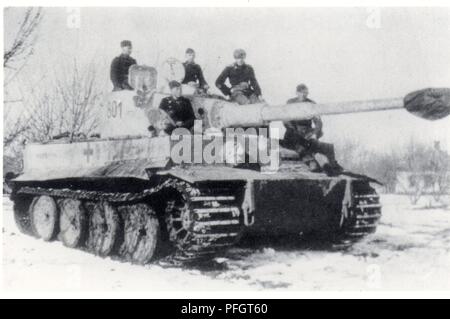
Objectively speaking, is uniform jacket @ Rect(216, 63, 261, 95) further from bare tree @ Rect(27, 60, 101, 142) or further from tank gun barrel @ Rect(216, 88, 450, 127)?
bare tree @ Rect(27, 60, 101, 142)

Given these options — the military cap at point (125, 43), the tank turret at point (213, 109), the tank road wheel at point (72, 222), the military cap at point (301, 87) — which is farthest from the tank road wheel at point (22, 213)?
the military cap at point (301, 87)

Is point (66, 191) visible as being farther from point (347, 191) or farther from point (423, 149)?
point (423, 149)

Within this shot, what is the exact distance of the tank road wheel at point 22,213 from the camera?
43.9 feet

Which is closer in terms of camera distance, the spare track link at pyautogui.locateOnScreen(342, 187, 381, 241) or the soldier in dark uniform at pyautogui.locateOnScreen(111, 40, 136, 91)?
the spare track link at pyautogui.locateOnScreen(342, 187, 381, 241)

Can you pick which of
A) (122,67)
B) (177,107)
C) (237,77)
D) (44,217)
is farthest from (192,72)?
(44,217)

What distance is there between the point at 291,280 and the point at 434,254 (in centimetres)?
300

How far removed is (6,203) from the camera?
70.0ft

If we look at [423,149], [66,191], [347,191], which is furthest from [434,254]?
[423,149]

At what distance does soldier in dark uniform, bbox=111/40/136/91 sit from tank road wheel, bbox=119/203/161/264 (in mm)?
2240

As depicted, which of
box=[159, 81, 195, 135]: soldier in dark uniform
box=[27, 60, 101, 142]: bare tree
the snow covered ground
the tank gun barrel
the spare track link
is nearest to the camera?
the tank gun barrel

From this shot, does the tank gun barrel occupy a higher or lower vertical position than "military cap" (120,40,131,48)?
lower

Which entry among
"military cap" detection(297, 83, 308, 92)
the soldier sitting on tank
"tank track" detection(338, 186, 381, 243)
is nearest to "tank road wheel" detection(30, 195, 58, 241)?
the soldier sitting on tank

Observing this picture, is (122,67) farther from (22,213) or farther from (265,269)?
(22,213)

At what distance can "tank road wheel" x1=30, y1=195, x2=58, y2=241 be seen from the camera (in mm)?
12078
